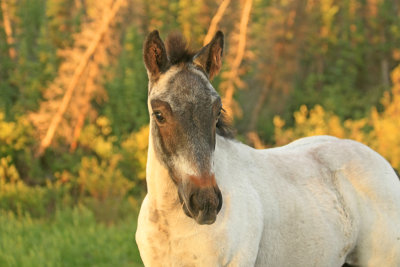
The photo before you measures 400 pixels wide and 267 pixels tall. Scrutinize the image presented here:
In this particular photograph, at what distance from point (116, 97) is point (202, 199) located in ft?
44.0

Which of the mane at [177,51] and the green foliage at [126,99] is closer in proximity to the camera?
the mane at [177,51]

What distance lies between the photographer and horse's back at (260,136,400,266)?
3859 millimetres

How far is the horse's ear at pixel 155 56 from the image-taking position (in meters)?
3.08

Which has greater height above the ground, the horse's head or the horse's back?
the horse's head

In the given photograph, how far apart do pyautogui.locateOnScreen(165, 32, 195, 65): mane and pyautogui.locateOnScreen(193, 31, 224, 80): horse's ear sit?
0.10 metres

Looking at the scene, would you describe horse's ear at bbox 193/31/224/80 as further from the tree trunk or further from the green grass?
the tree trunk

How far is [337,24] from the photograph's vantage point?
98.1 feet

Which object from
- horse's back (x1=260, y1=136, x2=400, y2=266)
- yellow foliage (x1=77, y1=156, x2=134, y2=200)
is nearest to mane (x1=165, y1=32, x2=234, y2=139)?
horse's back (x1=260, y1=136, x2=400, y2=266)

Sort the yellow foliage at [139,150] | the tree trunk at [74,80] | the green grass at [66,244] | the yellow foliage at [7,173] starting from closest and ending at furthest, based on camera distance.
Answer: the green grass at [66,244]
the yellow foliage at [7,173]
the tree trunk at [74,80]
the yellow foliage at [139,150]

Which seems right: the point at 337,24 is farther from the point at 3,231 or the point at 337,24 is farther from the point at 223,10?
the point at 3,231

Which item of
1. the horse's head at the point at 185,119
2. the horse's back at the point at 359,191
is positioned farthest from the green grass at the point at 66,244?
the horse's head at the point at 185,119

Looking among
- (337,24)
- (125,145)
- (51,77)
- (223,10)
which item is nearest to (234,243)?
(125,145)

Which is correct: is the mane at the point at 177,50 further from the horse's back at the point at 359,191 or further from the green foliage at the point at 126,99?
the green foliage at the point at 126,99

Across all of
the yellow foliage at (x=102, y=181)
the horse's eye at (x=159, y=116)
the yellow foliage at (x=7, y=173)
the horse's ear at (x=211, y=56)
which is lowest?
the yellow foliage at (x=102, y=181)
